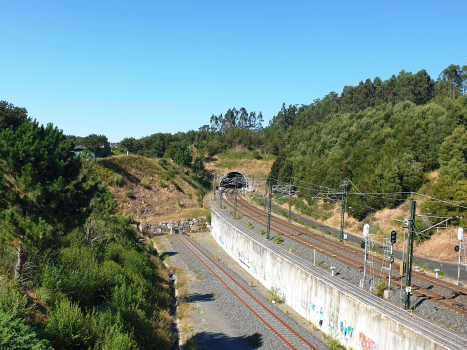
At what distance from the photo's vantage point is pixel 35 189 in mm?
16188

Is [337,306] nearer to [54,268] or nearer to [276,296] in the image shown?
[276,296]

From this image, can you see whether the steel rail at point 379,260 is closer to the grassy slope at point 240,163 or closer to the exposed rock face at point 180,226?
the exposed rock face at point 180,226

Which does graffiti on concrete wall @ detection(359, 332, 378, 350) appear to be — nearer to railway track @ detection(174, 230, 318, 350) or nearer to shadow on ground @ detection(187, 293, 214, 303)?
railway track @ detection(174, 230, 318, 350)

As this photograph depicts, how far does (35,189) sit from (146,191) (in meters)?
50.3

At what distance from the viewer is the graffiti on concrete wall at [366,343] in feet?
53.8

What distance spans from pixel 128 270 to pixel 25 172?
1102cm

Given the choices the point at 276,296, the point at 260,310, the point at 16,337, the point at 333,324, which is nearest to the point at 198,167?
the point at 276,296

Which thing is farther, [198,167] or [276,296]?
[198,167]

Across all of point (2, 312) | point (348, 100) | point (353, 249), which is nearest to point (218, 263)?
point (353, 249)

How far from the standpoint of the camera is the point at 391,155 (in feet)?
151

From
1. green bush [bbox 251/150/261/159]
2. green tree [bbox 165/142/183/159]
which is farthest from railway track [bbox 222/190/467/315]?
green bush [bbox 251/150/261/159]

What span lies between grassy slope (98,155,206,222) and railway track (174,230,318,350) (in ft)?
83.7

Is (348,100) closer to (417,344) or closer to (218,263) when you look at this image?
(218,263)

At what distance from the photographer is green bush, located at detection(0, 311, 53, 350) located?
31.7 ft
